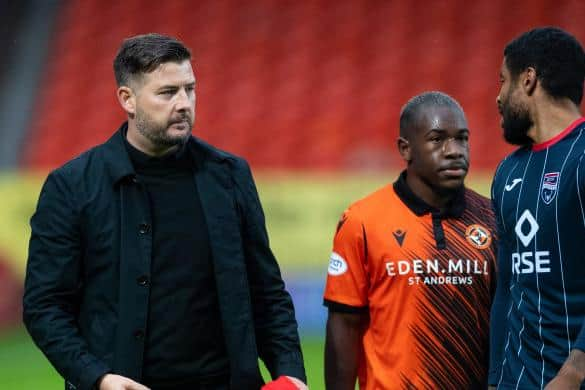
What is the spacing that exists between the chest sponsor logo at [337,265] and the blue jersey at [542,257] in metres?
0.69

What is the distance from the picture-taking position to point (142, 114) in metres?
3.43

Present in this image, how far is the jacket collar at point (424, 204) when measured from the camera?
4152 millimetres

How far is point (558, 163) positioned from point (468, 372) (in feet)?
3.33

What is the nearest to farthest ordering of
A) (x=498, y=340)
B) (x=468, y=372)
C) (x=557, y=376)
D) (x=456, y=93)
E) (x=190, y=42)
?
(x=557, y=376)
(x=498, y=340)
(x=468, y=372)
(x=456, y=93)
(x=190, y=42)

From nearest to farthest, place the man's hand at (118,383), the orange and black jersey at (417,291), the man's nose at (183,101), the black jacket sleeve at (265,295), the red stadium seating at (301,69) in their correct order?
the man's hand at (118,383) → the man's nose at (183,101) → the black jacket sleeve at (265,295) → the orange and black jersey at (417,291) → the red stadium seating at (301,69)

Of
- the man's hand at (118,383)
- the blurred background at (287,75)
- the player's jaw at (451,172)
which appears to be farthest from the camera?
the blurred background at (287,75)

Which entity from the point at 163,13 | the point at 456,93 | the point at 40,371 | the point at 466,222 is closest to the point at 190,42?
the point at 163,13

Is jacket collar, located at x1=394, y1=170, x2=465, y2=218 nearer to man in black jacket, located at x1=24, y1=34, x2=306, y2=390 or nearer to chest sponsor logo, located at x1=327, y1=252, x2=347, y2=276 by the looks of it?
chest sponsor logo, located at x1=327, y1=252, x2=347, y2=276

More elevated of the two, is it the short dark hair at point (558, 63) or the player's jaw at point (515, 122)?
the short dark hair at point (558, 63)

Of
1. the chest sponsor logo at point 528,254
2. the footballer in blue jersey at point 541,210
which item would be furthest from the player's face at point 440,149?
the chest sponsor logo at point 528,254

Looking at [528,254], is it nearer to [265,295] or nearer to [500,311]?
[500,311]

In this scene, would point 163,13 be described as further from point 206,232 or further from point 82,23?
point 206,232

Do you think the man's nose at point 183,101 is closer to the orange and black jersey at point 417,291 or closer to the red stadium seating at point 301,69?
the orange and black jersey at point 417,291

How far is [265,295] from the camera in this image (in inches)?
139
